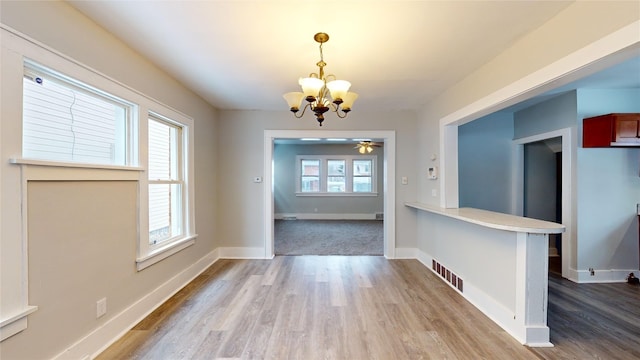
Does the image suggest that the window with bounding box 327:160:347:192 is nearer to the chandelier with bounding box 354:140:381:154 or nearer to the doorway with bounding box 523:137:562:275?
the chandelier with bounding box 354:140:381:154

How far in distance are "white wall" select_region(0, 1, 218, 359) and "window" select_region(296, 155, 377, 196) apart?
620 cm

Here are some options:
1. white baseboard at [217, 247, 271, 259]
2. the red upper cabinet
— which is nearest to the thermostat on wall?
the red upper cabinet

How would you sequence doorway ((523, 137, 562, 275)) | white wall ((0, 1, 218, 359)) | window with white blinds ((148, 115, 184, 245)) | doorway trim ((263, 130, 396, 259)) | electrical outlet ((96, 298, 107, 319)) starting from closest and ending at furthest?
1. white wall ((0, 1, 218, 359))
2. electrical outlet ((96, 298, 107, 319))
3. window with white blinds ((148, 115, 184, 245))
4. doorway trim ((263, 130, 396, 259))
5. doorway ((523, 137, 562, 275))

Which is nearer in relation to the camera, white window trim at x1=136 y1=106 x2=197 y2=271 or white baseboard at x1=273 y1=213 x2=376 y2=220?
white window trim at x1=136 y1=106 x2=197 y2=271

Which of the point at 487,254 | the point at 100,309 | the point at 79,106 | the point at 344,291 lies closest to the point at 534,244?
the point at 487,254

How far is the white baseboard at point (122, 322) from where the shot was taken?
1835 mm

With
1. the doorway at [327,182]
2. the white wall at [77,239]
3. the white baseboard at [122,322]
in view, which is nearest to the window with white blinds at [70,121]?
the white wall at [77,239]

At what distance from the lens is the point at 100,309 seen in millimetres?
2006

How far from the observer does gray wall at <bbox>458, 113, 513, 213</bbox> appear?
4449mm

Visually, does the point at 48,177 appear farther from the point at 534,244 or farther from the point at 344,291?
the point at 534,244

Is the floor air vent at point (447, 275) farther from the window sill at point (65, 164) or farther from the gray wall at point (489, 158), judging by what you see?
the window sill at point (65, 164)

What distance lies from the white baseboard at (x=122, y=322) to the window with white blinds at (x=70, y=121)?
4.06 ft

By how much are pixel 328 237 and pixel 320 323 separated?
3.68m

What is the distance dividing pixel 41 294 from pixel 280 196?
7.25 metres
